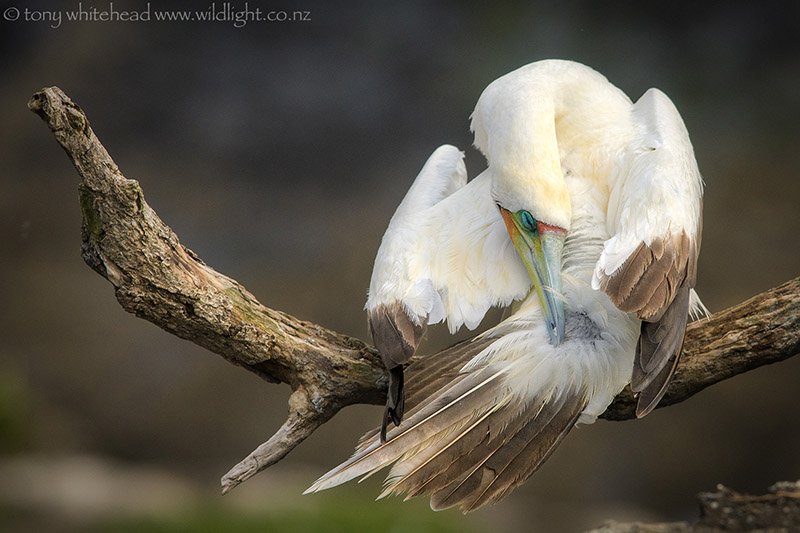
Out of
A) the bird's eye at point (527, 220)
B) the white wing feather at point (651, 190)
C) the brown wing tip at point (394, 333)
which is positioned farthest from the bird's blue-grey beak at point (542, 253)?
the brown wing tip at point (394, 333)

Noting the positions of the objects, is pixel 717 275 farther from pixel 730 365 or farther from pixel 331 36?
pixel 331 36

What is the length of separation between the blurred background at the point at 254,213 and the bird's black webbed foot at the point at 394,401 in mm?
2341

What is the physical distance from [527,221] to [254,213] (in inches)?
97.7

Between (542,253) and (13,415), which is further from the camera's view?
(13,415)

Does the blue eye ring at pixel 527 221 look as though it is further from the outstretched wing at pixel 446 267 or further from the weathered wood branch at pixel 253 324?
the weathered wood branch at pixel 253 324

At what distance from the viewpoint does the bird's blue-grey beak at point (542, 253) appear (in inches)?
72.4

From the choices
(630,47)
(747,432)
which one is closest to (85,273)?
(630,47)

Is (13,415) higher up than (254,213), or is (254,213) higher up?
(254,213)

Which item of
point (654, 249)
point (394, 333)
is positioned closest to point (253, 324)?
point (394, 333)

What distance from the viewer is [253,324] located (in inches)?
73.8

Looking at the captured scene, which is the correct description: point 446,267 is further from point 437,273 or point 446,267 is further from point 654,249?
point 654,249

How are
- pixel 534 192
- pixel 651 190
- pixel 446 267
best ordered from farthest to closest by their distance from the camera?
1. pixel 446 267
2. pixel 534 192
3. pixel 651 190

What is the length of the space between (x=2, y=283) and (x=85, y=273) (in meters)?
0.46

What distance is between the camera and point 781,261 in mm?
3768
